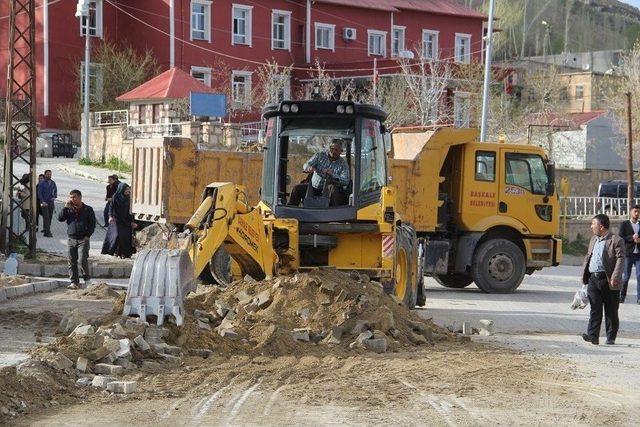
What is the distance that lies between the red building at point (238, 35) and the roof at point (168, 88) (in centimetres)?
540

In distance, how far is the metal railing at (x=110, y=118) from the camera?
173 feet

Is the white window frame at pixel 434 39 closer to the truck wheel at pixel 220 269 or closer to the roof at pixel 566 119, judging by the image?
the roof at pixel 566 119

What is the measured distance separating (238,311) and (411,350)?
2.22 m

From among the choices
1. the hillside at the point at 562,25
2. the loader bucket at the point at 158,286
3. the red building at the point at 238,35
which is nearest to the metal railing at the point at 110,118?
the red building at the point at 238,35

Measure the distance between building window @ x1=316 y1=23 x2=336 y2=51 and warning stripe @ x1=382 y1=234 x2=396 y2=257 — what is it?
52.8 metres

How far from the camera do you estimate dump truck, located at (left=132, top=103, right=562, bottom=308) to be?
2319 cm

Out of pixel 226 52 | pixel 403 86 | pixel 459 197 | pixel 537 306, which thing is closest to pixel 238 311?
pixel 537 306

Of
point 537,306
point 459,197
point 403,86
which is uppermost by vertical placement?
point 403,86

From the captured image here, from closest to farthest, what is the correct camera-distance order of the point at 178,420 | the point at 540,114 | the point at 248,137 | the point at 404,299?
1. the point at 178,420
2. the point at 404,299
3. the point at 248,137
4. the point at 540,114

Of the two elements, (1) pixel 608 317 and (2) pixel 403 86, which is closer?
(1) pixel 608 317

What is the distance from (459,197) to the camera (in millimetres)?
23969

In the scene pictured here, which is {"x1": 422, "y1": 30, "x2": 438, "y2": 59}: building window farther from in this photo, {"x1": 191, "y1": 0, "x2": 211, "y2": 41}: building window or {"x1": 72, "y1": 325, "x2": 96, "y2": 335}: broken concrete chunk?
{"x1": 72, "y1": 325, "x2": 96, "y2": 335}: broken concrete chunk

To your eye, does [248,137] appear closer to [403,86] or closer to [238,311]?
[403,86]

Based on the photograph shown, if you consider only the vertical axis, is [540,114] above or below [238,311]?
above
